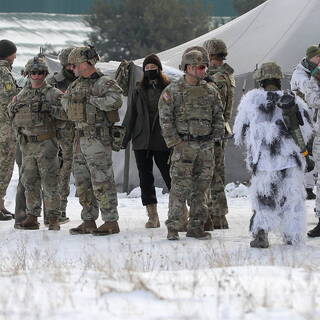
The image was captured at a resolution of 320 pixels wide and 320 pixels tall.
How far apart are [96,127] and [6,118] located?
95.1 inches

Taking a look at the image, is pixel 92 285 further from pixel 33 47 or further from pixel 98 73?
pixel 33 47

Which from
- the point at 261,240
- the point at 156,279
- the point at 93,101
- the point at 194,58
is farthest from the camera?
the point at 93,101

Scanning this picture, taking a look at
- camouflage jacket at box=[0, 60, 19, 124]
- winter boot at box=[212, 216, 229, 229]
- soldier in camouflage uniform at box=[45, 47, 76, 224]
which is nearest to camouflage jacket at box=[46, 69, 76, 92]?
soldier in camouflage uniform at box=[45, 47, 76, 224]

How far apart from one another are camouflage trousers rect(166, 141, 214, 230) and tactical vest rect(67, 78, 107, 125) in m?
0.94

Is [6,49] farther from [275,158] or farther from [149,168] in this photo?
[275,158]

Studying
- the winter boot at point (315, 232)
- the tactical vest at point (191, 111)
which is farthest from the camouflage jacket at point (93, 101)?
the winter boot at point (315, 232)

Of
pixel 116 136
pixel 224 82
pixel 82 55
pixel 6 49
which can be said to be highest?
pixel 6 49

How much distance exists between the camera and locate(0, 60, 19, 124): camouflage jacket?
11586 millimetres

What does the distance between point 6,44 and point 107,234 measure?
3030mm

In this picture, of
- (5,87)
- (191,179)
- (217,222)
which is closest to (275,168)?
(191,179)

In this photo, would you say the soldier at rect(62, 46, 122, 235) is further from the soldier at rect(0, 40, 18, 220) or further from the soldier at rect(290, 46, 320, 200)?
the soldier at rect(0, 40, 18, 220)

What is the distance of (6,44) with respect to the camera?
11.6 m

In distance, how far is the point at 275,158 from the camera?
8.76 meters

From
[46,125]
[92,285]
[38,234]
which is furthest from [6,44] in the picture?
[92,285]
